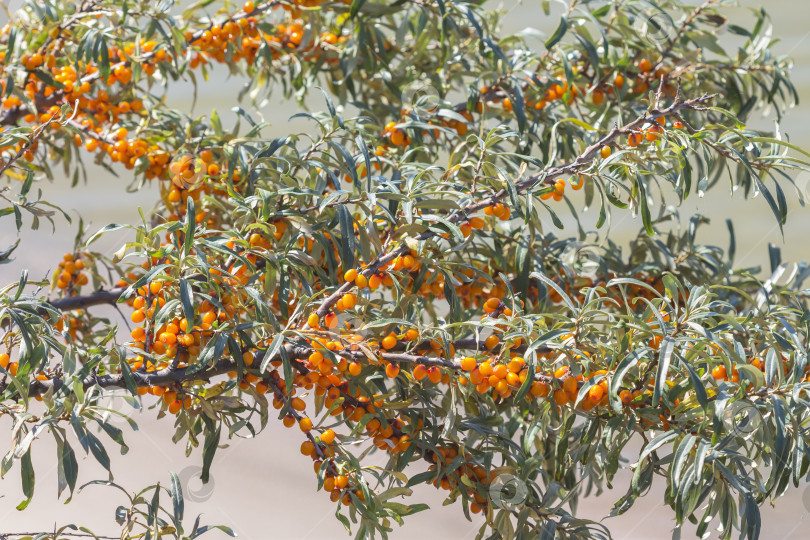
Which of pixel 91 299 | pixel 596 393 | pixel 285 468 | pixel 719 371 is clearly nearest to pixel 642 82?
pixel 719 371

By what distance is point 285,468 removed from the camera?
2.15 m

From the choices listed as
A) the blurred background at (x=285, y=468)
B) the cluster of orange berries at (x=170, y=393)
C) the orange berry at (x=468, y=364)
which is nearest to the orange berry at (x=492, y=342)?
the orange berry at (x=468, y=364)

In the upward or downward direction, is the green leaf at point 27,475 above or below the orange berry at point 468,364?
below

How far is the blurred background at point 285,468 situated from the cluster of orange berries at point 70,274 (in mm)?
810

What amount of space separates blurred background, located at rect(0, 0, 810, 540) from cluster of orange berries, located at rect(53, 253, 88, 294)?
31.9 inches

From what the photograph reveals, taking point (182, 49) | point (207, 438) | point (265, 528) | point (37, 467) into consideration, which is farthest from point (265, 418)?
point (37, 467)

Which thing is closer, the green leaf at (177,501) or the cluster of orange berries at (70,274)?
the green leaf at (177,501)

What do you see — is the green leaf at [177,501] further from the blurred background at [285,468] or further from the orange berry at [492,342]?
the blurred background at [285,468]

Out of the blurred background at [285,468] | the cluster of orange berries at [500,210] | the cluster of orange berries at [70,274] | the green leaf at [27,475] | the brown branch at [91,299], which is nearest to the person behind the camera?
the green leaf at [27,475]

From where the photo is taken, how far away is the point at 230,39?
123cm

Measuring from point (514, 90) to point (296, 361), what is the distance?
1.77ft

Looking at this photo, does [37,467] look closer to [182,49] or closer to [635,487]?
[182,49]

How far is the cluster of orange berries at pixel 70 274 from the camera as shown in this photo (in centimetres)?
121

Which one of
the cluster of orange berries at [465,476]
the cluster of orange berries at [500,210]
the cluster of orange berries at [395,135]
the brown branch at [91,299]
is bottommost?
the cluster of orange berries at [465,476]
